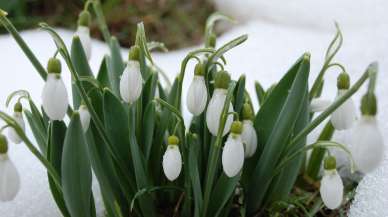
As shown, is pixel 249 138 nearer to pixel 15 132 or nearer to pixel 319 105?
pixel 319 105

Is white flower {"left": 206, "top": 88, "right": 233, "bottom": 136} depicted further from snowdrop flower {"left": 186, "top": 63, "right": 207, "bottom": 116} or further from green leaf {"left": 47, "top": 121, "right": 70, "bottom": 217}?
green leaf {"left": 47, "top": 121, "right": 70, "bottom": 217}

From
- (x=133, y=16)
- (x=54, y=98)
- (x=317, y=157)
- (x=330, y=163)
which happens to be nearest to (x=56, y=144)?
(x=54, y=98)

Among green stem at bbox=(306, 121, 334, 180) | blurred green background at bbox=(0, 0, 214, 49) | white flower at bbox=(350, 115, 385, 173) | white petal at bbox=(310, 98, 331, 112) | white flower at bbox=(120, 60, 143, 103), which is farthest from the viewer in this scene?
blurred green background at bbox=(0, 0, 214, 49)

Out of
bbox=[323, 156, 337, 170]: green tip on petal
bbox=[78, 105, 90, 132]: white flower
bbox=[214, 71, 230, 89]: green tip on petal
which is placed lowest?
bbox=[323, 156, 337, 170]: green tip on petal

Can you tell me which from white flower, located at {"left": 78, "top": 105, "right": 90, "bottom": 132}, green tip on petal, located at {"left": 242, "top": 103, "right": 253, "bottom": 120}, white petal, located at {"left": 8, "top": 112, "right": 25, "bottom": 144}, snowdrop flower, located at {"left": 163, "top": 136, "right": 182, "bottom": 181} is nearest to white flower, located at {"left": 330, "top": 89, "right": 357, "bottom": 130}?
green tip on petal, located at {"left": 242, "top": 103, "right": 253, "bottom": 120}

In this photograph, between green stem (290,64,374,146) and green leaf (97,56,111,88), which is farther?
green leaf (97,56,111,88)

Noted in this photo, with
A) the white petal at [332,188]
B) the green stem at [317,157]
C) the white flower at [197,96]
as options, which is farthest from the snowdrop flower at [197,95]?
the green stem at [317,157]

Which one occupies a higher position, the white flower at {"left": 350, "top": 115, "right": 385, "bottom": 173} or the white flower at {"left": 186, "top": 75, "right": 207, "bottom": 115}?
the white flower at {"left": 186, "top": 75, "right": 207, "bottom": 115}

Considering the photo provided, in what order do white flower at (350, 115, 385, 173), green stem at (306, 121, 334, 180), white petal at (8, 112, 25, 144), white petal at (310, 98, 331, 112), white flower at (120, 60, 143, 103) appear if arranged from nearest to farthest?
white flower at (350, 115, 385, 173) < white flower at (120, 60, 143, 103) < white petal at (8, 112, 25, 144) < white petal at (310, 98, 331, 112) < green stem at (306, 121, 334, 180)

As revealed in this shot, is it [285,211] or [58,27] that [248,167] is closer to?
[285,211]
